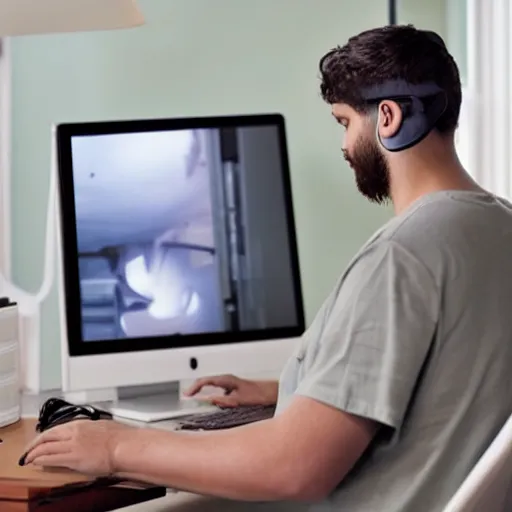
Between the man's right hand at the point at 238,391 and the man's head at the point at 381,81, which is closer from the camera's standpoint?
the man's head at the point at 381,81

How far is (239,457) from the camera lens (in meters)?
1.16

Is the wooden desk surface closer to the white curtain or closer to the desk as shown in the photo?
the desk

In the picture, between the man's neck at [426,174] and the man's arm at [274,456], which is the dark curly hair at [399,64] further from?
→ the man's arm at [274,456]

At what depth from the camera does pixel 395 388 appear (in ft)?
3.64

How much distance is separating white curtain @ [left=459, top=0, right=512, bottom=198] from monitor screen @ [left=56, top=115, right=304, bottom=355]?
0.45 metres

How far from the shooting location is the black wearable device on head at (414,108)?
4.19 feet

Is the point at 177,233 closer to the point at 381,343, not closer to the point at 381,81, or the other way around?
the point at 381,81

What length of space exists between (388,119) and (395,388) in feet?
1.28

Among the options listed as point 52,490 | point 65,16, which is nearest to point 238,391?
point 52,490

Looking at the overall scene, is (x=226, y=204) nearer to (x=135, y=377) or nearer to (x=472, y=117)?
(x=135, y=377)

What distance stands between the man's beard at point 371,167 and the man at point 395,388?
57 millimetres

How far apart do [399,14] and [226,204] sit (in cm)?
73

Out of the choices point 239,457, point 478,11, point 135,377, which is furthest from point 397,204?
point 478,11

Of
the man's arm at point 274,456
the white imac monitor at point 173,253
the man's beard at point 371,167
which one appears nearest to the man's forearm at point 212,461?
the man's arm at point 274,456
